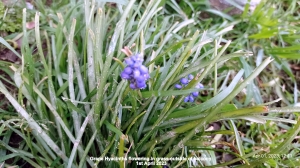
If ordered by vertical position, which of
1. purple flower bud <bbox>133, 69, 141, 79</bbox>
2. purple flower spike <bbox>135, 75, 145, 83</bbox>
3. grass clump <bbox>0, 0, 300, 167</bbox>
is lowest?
grass clump <bbox>0, 0, 300, 167</bbox>

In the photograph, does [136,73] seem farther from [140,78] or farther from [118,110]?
[118,110]

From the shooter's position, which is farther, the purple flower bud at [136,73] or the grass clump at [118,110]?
the grass clump at [118,110]

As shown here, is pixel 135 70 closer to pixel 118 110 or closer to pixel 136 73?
pixel 136 73

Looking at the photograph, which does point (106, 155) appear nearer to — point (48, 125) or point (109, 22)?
point (48, 125)

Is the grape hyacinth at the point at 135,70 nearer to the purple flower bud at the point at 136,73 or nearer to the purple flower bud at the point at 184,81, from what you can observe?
the purple flower bud at the point at 136,73

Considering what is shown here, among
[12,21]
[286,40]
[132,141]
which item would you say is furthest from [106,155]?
[286,40]

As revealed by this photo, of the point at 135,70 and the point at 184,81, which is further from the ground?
the point at 135,70

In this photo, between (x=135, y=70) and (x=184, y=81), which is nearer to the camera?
(x=135, y=70)

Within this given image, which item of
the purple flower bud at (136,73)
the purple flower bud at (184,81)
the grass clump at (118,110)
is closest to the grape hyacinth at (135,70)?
the purple flower bud at (136,73)

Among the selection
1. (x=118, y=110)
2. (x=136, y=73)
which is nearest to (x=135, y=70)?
(x=136, y=73)

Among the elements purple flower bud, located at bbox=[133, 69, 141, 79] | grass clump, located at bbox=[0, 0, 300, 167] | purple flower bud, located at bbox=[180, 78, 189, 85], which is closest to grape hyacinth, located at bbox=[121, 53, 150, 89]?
purple flower bud, located at bbox=[133, 69, 141, 79]

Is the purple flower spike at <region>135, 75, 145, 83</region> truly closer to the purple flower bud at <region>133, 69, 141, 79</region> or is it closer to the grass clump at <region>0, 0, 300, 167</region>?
the purple flower bud at <region>133, 69, 141, 79</region>
